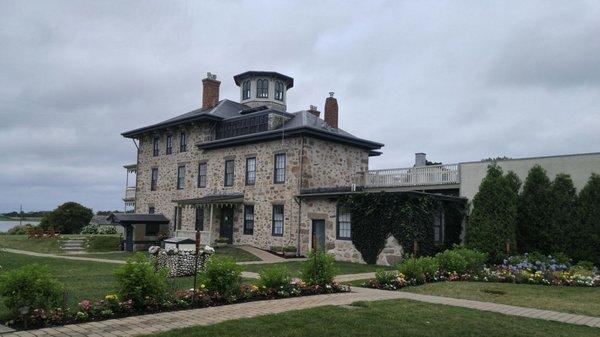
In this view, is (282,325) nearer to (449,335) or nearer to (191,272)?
(449,335)

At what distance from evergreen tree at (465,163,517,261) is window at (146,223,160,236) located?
18963 millimetres

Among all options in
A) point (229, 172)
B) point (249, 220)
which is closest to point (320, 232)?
point (249, 220)

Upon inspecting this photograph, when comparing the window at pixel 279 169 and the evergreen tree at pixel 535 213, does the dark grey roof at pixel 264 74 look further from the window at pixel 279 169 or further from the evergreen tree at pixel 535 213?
the evergreen tree at pixel 535 213

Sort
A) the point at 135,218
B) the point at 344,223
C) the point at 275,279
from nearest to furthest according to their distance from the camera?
the point at 275,279 < the point at 344,223 < the point at 135,218

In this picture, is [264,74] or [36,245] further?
[264,74]

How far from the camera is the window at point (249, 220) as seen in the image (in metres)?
26.1

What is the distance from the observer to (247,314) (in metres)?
8.11

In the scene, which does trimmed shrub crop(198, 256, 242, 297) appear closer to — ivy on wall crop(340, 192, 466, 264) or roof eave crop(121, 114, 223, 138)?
ivy on wall crop(340, 192, 466, 264)

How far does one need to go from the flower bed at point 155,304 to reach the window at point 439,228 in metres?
10.4

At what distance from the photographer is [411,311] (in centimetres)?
873

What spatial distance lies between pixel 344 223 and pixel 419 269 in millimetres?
9042

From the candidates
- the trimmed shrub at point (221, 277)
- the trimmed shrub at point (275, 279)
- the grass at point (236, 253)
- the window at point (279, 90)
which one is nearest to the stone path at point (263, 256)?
the grass at point (236, 253)

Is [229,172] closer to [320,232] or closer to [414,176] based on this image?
[320,232]

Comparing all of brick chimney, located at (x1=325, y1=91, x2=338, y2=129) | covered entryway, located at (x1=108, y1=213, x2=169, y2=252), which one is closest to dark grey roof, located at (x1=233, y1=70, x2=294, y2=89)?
brick chimney, located at (x1=325, y1=91, x2=338, y2=129)
